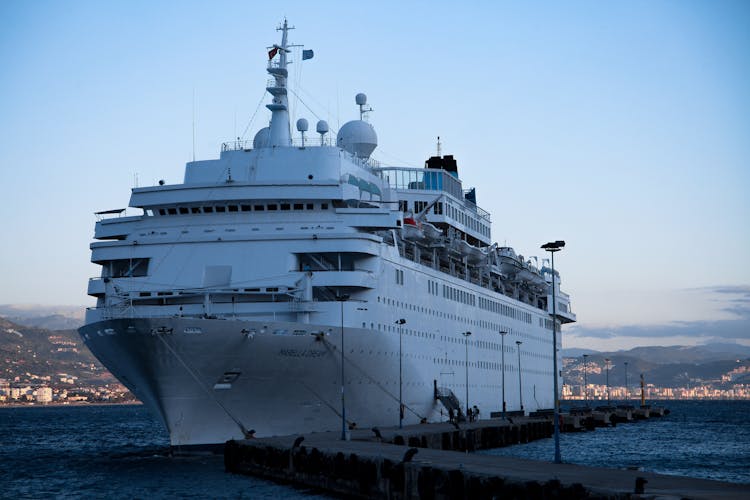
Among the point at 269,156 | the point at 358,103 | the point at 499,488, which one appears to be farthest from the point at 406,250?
the point at 499,488

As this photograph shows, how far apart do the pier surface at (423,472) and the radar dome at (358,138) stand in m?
20.9

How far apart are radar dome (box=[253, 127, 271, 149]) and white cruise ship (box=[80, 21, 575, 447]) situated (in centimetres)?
11

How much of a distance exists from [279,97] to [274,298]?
13028 mm

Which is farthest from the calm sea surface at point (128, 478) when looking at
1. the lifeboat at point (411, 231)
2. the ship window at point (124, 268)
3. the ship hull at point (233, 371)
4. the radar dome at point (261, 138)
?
the radar dome at point (261, 138)

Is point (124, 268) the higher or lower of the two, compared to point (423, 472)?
higher

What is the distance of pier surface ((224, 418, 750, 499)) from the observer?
2258 centimetres

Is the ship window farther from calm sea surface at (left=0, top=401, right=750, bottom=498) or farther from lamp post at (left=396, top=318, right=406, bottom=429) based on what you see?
lamp post at (left=396, top=318, right=406, bottom=429)

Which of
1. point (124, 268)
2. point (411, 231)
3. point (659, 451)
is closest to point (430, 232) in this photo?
point (411, 231)

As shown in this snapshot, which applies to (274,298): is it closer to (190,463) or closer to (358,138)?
(190,463)

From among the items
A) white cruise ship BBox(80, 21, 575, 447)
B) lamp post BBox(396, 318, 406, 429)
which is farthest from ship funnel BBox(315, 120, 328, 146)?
lamp post BBox(396, 318, 406, 429)

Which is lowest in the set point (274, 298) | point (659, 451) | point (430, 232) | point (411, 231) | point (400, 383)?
point (659, 451)

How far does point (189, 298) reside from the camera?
131 feet

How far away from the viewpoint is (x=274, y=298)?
39.6 m

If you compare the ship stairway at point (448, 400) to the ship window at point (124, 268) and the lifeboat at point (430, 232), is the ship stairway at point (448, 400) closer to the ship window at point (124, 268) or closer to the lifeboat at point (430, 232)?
the lifeboat at point (430, 232)
